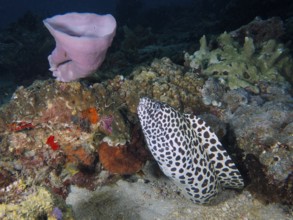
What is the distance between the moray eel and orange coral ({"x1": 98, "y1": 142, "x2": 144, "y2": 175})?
1.87 ft

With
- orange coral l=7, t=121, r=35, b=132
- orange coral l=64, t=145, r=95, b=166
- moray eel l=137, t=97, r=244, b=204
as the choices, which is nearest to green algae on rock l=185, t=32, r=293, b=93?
moray eel l=137, t=97, r=244, b=204

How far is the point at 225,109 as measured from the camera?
568 centimetres

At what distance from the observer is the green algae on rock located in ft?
21.2

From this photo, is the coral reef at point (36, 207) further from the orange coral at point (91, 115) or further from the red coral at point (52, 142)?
the orange coral at point (91, 115)

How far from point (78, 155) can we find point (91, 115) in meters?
0.70

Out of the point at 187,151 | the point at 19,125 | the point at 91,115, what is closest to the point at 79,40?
the point at 91,115

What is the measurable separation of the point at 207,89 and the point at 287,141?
1.99 meters

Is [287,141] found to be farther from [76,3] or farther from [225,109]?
[76,3]

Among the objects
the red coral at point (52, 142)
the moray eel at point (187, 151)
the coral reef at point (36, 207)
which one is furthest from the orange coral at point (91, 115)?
the coral reef at point (36, 207)

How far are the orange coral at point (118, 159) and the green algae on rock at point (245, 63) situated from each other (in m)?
2.90

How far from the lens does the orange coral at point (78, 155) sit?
462 cm

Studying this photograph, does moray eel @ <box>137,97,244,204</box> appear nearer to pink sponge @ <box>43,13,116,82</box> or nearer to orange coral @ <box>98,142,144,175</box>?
orange coral @ <box>98,142,144,175</box>

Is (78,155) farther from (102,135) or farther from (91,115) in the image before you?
(91,115)

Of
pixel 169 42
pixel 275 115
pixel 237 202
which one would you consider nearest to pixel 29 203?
pixel 237 202
